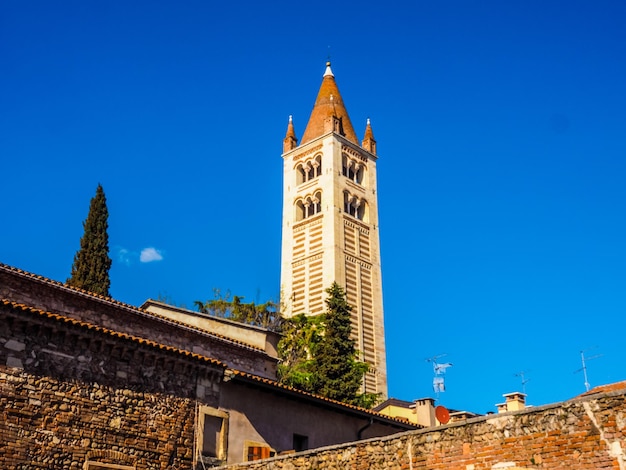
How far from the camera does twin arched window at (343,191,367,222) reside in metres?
60.4

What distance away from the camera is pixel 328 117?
63.3 meters

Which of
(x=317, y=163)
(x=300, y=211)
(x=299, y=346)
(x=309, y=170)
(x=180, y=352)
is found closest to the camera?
(x=180, y=352)

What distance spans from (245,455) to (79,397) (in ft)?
15.3

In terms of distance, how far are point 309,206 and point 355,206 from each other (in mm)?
3806

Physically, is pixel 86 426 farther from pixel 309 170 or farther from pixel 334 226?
pixel 309 170

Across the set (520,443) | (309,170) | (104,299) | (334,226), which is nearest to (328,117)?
(309,170)

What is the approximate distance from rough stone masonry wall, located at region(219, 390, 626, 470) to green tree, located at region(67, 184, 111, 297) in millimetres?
20814

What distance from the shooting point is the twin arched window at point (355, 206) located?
60362mm

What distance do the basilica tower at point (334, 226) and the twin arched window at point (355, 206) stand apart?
83mm

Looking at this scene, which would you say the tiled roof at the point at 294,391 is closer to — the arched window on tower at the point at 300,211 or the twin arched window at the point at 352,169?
the arched window on tower at the point at 300,211

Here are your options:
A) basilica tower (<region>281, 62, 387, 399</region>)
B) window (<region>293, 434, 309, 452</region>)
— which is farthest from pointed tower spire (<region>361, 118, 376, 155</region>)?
window (<region>293, 434, 309, 452</region>)

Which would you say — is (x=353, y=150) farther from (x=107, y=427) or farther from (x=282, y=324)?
(x=107, y=427)

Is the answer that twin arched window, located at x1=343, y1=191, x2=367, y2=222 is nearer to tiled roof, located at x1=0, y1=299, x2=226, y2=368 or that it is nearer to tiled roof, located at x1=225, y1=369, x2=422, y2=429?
tiled roof, located at x1=225, y1=369, x2=422, y2=429


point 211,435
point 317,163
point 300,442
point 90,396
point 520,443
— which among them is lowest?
point 520,443
